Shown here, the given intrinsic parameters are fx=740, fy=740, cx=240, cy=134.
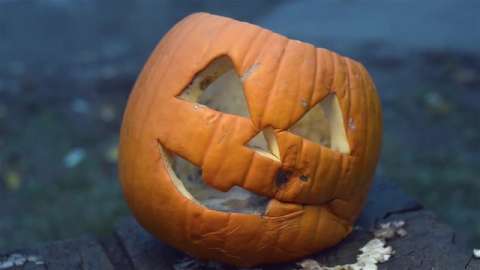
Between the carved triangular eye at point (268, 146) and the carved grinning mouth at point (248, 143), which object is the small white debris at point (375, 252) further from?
the carved triangular eye at point (268, 146)

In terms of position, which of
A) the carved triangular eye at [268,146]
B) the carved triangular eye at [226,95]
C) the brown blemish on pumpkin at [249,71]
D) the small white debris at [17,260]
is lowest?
the small white debris at [17,260]

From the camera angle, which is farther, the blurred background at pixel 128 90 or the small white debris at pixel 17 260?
the blurred background at pixel 128 90

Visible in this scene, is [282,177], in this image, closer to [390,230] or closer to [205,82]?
[205,82]

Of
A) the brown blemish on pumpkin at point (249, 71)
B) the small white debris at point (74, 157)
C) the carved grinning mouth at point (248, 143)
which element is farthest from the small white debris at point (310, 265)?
the small white debris at point (74, 157)

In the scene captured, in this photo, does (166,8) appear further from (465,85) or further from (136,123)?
(136,123)

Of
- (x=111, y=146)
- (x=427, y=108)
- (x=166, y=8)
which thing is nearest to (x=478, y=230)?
(x=427, y=108)

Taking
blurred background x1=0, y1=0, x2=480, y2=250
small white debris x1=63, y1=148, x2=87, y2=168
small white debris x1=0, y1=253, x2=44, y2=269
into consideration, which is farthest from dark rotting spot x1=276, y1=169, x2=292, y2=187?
small white debris x1=63, y1=148, x2=87, y2=168

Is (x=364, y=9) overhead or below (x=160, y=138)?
below
